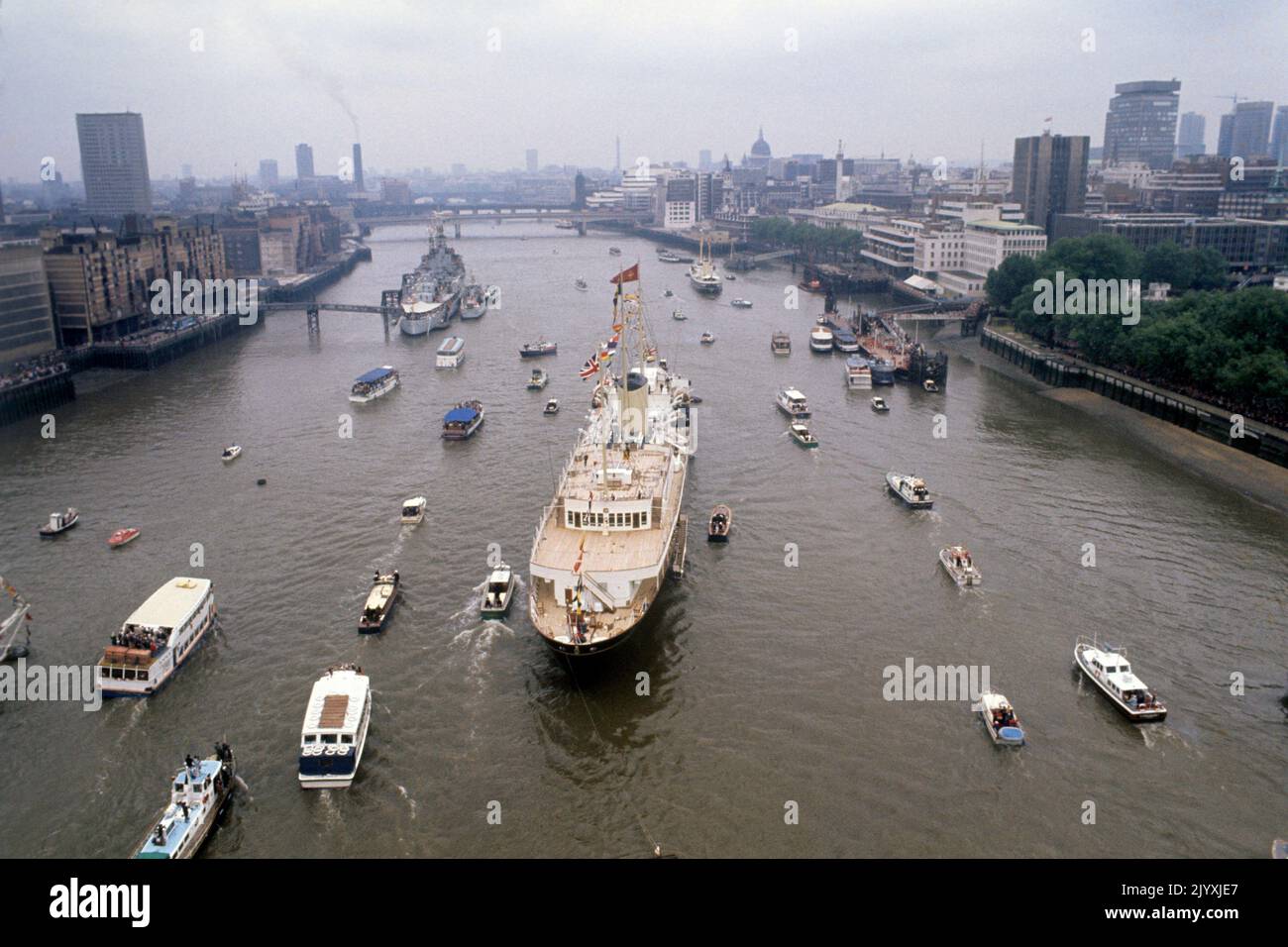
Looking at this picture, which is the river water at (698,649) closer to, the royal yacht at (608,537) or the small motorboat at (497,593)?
the small motorboat at (497,593)

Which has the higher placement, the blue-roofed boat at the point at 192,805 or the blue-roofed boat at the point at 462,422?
the blue-roofed boat at the point at 462,422

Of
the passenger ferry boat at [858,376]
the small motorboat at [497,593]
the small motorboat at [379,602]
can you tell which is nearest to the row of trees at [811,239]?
the passenger ferry boat at [858,376]

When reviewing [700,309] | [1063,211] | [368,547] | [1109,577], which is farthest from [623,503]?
[1063,211]

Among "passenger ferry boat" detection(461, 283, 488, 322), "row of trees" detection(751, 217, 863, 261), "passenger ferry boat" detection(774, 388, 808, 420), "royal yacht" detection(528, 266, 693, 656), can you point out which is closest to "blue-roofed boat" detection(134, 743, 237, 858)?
"royal yacht" detection(528, 266, 693, 656)

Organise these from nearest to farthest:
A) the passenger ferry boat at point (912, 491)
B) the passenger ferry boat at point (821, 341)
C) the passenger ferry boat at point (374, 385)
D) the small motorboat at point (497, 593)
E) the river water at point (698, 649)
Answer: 1. the river water at point (698, 649)
2. the small motorboat at point (497, 593)
3. the passenger ferry boat at point (912, 491)
4. the passenger ferry boat at point (374, 385)
5. the passenger ferry boat at point (821, 341)

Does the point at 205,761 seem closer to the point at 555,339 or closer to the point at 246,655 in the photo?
the point at 246,655

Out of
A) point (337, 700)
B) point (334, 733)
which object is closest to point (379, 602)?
point (337, 700)

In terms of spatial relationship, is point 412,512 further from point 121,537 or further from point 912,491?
point 912,491

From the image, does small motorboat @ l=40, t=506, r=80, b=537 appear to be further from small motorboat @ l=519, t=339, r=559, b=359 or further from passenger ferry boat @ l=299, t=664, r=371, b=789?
small motorboat @ l=519, t=339, r=559, b=359
